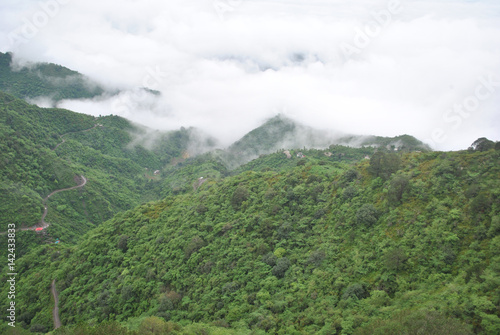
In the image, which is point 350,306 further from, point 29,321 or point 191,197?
point 29,321

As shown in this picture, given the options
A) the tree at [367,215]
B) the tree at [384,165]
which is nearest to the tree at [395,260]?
the tree at [367,215]

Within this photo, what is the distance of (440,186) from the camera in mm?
26234

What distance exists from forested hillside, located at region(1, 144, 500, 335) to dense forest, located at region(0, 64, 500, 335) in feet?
0.39

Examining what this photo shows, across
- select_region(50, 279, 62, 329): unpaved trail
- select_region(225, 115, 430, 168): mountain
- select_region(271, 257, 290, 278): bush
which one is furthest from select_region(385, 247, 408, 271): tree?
select_region(225, 115, 430, 168): mountain

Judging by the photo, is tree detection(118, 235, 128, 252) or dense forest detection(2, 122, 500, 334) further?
tree detection(118, 235, 128, 252)

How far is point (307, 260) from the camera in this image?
27.5m

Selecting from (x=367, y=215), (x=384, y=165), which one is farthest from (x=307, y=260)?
(x=384, y=165)

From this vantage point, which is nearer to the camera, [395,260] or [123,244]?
[395,260]

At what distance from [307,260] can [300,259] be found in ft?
3.58

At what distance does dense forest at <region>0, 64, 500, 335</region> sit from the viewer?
18.6 m

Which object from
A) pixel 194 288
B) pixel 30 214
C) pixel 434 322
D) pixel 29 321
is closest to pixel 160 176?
pixel 30 214

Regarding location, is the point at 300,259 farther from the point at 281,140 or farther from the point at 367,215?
the point at 281,140

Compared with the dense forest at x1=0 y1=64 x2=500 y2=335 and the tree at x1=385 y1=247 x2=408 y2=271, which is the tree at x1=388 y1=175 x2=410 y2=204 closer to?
the dense forest at x1=0 y1=64 x2=500 y2=335

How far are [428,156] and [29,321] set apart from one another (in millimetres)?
56711
